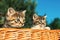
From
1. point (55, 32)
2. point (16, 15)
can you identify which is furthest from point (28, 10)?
point (55, 32)

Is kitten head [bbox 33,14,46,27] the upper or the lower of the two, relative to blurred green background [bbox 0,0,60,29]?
lower

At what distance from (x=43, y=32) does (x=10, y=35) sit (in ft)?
1.04

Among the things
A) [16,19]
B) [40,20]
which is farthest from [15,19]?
[40,20]

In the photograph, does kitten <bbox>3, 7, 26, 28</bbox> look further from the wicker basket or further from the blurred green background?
the wicker basket

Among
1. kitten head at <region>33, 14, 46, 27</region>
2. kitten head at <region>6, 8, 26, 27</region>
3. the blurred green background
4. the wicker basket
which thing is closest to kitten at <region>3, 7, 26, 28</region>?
kitten head at <region>6, 8, 26, 27</region>

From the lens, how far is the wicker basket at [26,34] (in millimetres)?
1435

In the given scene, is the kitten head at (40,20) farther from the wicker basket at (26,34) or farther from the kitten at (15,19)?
the wicker basket at (26,34)

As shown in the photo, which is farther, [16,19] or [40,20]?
[40,20]

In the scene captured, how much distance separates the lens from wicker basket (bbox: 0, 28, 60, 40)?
143 cm

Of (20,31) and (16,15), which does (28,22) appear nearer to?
(16,15)

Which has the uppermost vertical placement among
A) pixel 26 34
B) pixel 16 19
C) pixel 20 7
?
pixel 20 7

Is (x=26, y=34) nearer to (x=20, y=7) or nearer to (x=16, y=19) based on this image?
(x=16, y=19)

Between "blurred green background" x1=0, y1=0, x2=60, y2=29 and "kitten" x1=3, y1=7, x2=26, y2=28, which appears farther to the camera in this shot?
"blurred green background" x1=0, y1=0, x2=60, y2=29

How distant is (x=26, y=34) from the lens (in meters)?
1.53
